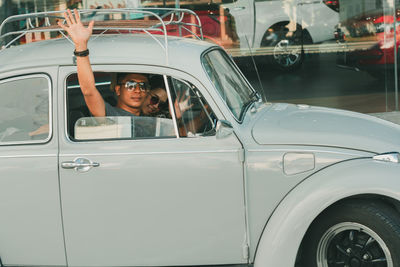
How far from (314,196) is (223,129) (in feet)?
2.26

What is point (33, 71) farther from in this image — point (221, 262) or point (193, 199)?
point (221, 262)

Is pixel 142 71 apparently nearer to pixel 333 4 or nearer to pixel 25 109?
pixel 25 109

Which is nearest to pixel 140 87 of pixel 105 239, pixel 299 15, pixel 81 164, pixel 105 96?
pixel 105 96

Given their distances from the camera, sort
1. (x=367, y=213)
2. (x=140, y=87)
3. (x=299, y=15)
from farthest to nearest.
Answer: (x=299, y=15) → (x=140, y=87) → (x=367, y=213)

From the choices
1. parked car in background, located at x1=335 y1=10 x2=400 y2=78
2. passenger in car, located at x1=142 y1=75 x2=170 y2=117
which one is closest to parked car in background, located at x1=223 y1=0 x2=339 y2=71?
parked car in background, located at x1=335 y1=10 x2=400 y2=78

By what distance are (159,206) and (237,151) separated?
0.59 meters

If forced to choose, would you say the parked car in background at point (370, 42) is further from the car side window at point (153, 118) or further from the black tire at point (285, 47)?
the car side window at point (153, 118)

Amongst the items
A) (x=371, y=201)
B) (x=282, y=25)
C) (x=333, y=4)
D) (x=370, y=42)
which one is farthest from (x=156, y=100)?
(x=370, y=42)

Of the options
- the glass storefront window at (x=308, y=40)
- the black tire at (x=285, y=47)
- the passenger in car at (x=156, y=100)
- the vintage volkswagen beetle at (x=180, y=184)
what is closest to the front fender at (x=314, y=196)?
the vintage volkswagen beetle at (x=180, y=184)

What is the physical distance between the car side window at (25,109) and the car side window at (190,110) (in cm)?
82

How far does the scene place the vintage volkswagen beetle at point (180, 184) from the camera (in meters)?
4.05

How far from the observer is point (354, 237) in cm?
414

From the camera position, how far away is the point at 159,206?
4.09 metres

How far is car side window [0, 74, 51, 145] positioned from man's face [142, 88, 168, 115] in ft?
2.12
